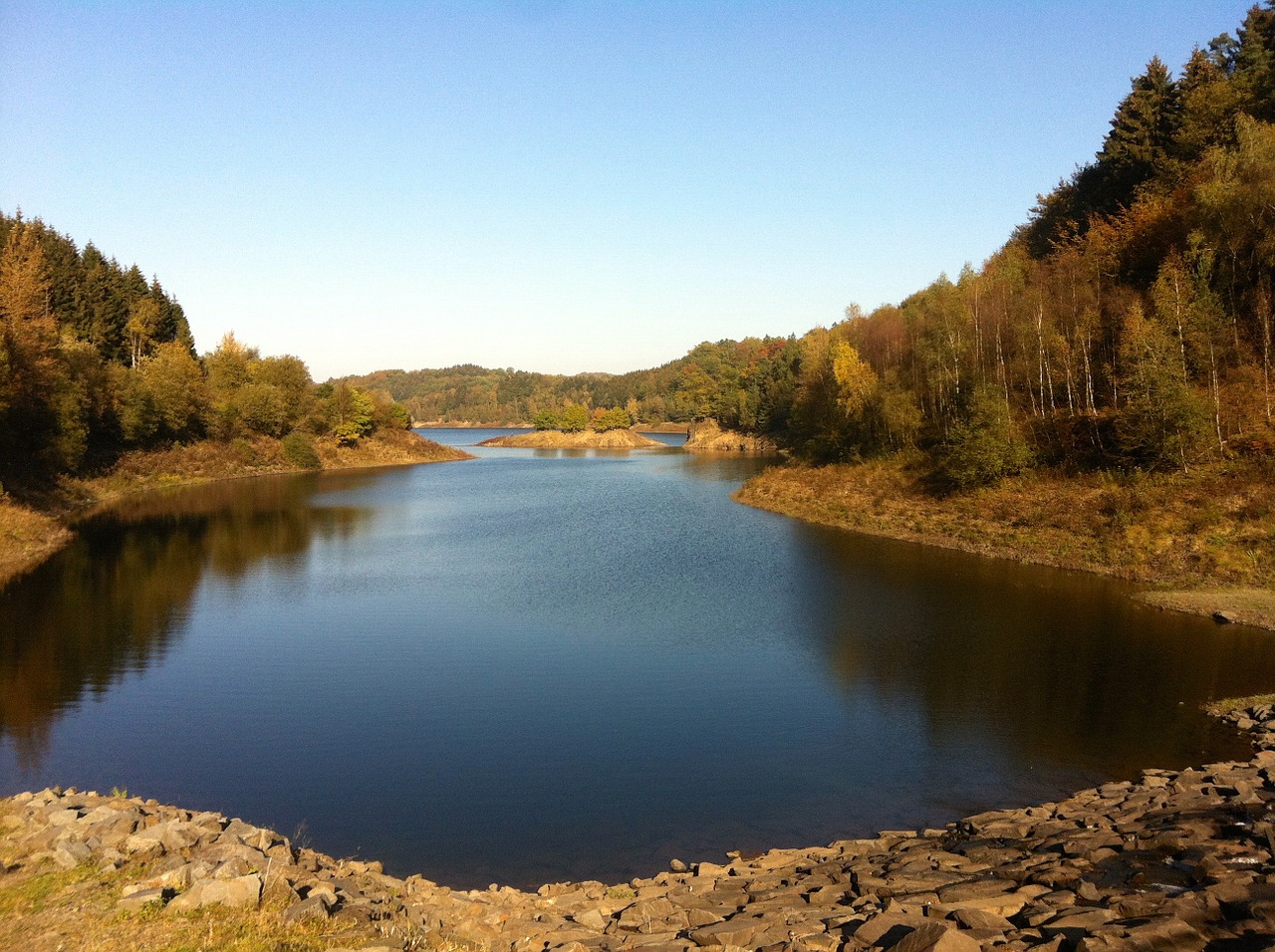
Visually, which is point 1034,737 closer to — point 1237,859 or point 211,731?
point 1237,859

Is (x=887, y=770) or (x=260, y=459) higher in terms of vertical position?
(x=260, y=459)

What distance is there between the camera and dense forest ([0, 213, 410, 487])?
3781 cm


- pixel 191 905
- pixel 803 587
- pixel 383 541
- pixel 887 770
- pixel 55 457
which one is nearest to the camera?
pixel 191 905

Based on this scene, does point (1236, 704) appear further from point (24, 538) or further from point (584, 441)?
point (584, 441)

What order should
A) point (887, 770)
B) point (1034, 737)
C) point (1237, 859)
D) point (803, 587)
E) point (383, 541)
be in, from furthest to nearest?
point (383, 541) → point (803, 587) → point (1034, 737) → point (887, 770) → point (1237, 859)

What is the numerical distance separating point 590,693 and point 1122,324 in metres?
30.2

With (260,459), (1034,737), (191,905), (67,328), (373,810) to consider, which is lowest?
(1034,737)

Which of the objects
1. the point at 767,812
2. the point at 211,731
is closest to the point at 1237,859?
the point at 767,812

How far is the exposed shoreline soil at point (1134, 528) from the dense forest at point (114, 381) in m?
38.9

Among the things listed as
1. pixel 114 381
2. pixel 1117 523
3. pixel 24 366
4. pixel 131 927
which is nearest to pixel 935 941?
pixel 131 927

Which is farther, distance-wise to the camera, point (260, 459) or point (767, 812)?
point (260, 459)

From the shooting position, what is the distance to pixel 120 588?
83.9 feet

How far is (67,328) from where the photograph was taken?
58.3m

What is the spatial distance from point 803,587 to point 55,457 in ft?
129
